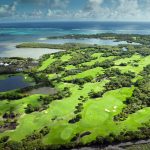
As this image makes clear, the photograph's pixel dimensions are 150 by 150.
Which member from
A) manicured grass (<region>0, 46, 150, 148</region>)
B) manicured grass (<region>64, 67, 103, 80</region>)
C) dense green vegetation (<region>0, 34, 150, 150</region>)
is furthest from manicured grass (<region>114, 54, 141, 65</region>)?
manicured grass (<region>0, 46, 150, 148</region>)

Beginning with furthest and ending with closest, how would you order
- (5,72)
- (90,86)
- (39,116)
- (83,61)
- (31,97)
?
(83,61) → (5,72) → (90,86) → (31,97) → (39,116)

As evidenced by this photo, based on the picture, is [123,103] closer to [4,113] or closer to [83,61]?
[4,113]

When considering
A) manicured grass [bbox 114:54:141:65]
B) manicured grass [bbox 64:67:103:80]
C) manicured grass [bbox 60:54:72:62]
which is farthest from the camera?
manicured grass [bbox 60:54:72:62]

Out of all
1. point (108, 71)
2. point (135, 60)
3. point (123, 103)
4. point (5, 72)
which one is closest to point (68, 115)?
point (123, 103)

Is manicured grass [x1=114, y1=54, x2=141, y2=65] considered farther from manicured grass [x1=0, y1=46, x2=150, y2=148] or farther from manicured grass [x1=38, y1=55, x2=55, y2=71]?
manicured grass [x1=0, y1=46, x2=150, y2=148]

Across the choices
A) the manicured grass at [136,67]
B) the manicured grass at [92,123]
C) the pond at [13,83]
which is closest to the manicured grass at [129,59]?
the manicured grass at [136,67]

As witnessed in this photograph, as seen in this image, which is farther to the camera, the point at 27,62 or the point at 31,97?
the point at 27,62
